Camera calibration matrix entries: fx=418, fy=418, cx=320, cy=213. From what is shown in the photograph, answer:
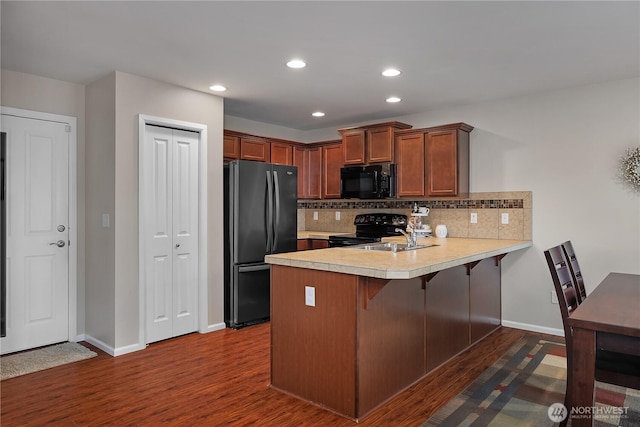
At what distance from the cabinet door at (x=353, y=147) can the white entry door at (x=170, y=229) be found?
1858mm

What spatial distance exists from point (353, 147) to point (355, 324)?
3.05 metres

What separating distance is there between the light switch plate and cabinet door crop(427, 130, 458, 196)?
7.84 ft

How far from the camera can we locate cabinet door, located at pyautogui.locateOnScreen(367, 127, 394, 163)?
4781 mm

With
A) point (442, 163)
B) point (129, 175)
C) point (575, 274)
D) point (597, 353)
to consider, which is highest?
point (442, 163)

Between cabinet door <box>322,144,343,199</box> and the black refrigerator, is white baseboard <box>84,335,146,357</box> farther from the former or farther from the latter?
cabinet door <box>322,144,343,199</box>

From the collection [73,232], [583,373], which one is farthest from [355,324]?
[73,232]

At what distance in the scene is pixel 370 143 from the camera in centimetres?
495

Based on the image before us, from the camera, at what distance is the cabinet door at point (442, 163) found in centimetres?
437

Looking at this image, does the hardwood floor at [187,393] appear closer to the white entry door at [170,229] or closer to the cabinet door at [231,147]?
the white entry door at [170,229]

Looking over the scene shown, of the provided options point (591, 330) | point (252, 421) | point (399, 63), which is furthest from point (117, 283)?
point (591, 330)

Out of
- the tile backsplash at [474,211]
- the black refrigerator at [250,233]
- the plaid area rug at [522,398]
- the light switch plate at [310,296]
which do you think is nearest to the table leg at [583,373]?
the plaid area rug at [522,398]

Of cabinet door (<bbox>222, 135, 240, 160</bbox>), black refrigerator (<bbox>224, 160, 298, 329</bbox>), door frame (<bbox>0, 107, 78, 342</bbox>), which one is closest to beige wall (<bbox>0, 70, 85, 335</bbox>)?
door frame (<bbox>0, 107, 78, 342</bbox>)

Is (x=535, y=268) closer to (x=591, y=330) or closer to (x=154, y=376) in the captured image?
(x=591, y=330)

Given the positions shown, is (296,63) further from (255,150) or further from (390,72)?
(255,150)
